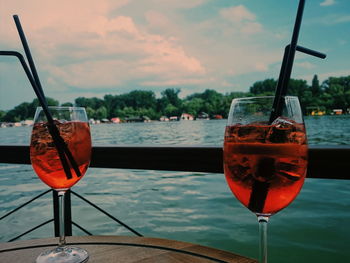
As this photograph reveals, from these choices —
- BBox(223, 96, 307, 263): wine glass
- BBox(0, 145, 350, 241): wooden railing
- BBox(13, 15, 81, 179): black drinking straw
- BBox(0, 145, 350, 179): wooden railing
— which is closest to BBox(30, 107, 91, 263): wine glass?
BBox(13, 15, 81, 179): black drinking straw

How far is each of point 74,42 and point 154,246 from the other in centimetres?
5597

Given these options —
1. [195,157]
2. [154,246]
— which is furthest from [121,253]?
[195,157]

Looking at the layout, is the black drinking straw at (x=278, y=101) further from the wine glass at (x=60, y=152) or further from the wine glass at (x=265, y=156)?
the wine glass at (x=60, y=152)

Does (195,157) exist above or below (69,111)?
below

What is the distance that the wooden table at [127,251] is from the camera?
63 centimetres

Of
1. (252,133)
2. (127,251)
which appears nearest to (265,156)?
(252,133)

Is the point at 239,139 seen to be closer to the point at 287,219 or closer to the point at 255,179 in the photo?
A: the point at 255,179

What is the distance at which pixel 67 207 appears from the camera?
146 centimetres

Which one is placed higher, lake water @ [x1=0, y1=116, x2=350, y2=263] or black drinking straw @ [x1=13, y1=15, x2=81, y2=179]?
black drinking straw @ [x1=13, y1=15, x2=81, y2=179]

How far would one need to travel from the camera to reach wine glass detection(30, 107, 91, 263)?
27.2 inches

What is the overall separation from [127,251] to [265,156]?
1.20ft

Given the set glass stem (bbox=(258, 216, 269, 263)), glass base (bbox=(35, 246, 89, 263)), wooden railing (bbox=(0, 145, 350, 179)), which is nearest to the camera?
glass stem (bbox=(258, 216, 269, 263))

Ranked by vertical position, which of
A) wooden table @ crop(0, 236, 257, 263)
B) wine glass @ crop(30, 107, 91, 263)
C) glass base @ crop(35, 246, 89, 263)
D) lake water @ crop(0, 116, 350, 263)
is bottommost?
lake water @ crop(0, 116, 350, 263)

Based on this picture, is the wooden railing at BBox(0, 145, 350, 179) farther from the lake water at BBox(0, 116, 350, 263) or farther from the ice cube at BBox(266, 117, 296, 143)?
the lake water at BBox(0, 116, 350, 263)
